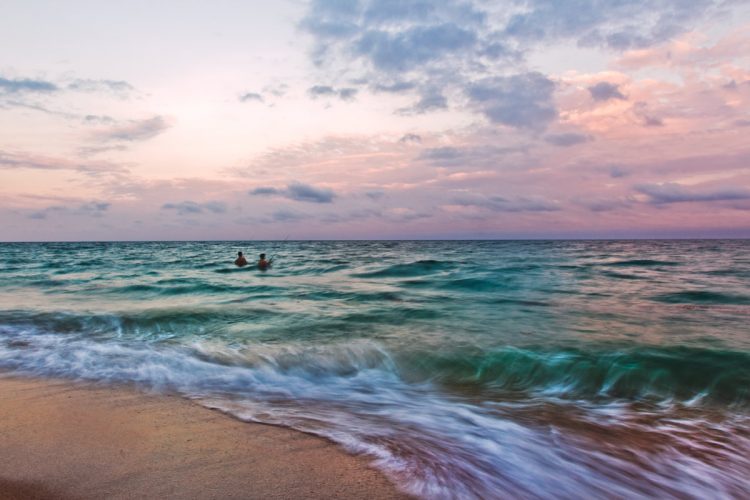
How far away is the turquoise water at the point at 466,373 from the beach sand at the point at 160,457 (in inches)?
14.5

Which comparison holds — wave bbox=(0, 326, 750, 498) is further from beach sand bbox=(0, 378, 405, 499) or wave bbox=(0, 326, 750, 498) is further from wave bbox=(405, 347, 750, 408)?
beach sand bbox=(0, 378, 405, 499)

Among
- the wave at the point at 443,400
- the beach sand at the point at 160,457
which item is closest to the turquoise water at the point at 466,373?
the wave at the point at 443,400

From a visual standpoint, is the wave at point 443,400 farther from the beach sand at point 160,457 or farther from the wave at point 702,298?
the wave at point 702,298

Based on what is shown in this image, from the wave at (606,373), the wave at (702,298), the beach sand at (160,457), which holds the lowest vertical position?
the wave at (606,373)

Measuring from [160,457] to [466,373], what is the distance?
15.7ft

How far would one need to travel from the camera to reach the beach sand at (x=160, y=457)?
305 cm

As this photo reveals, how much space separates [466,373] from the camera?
23.2ft

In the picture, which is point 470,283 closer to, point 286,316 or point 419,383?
point 286,316

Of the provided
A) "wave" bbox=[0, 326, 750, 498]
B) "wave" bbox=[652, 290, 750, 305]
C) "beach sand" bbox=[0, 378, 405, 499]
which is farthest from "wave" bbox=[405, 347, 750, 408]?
"wave" bbox=[652, 290, 750, 305]

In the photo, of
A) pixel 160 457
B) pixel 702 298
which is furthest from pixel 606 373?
pixel 702 298

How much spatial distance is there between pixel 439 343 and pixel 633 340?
151 inches

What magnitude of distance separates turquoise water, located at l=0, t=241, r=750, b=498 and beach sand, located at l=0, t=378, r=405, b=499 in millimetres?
367

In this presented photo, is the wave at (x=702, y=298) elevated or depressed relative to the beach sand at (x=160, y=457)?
depressed

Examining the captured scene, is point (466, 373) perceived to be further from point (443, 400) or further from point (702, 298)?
point (702, 298)
